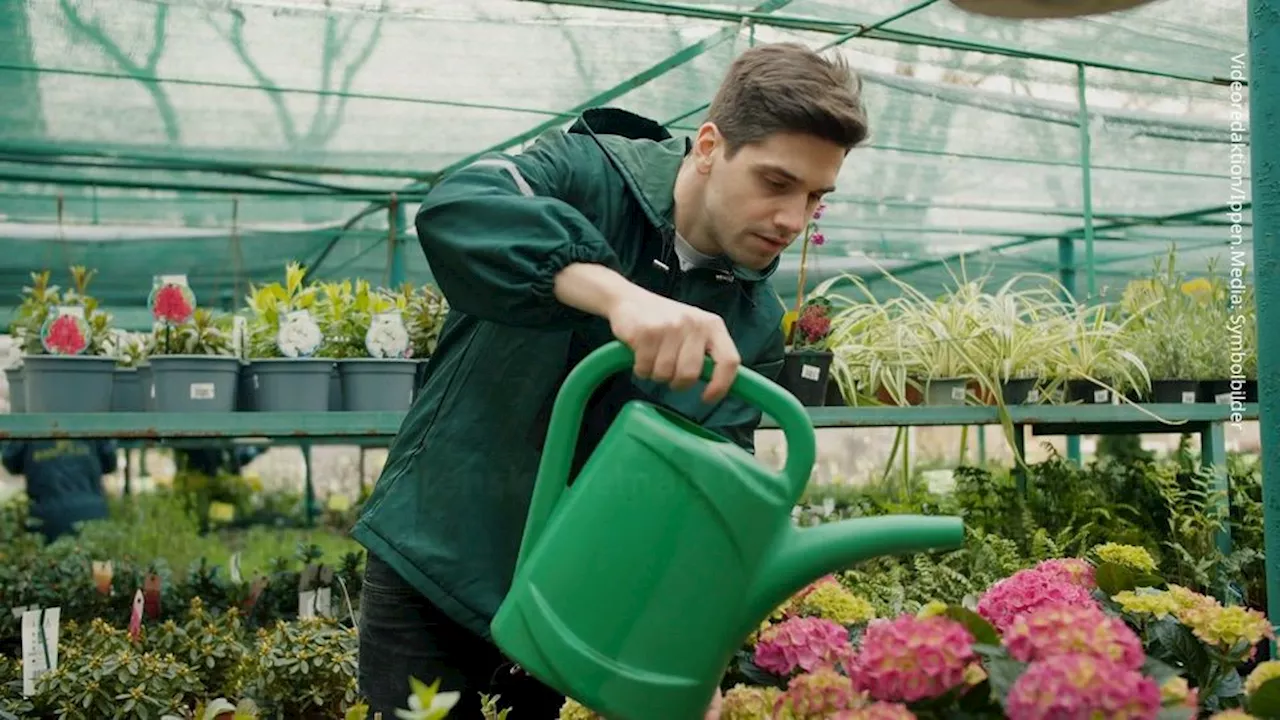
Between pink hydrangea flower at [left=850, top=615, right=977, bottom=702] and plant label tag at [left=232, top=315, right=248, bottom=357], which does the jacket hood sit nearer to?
pink hydrangea flower at [left=850, top=615, right=977, bottom=702]

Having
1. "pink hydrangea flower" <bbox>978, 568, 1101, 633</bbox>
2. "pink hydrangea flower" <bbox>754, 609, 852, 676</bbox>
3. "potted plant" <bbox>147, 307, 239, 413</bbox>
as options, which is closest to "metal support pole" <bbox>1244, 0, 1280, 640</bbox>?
"pink hydrangea flower" <bbox>978, 568, 1101, 633</bbox>

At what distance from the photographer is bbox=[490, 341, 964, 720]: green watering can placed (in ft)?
2.55

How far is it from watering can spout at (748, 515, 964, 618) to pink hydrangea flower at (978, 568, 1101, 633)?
0.26m

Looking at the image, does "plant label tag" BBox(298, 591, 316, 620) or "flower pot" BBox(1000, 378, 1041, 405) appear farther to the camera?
"flower pot" BBox(1000, 378, 1041, 405)

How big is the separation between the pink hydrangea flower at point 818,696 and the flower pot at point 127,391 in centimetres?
236

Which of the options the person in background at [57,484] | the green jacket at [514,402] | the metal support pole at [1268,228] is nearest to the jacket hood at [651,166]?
the green jacket at [514,402]

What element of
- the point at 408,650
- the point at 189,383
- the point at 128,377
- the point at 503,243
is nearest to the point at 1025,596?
the point at 503,243

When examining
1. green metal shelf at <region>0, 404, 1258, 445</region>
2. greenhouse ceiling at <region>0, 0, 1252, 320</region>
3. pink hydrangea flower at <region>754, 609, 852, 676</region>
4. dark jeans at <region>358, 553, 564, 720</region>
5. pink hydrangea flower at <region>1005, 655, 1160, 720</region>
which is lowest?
dark jeans at <region>358, 553, 564, 720</region>

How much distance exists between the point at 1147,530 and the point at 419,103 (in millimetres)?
3245

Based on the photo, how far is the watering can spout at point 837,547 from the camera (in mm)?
798

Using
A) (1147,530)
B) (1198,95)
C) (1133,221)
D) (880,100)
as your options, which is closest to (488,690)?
(1147,530)

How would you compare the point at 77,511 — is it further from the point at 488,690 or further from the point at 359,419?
the point at 488,690

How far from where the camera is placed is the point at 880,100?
542 centimetres

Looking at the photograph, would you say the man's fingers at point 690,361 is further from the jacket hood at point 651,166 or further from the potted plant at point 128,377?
the potted plant at point 128,377
